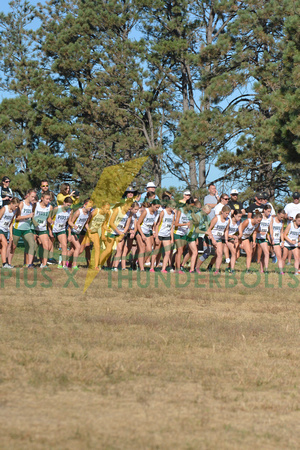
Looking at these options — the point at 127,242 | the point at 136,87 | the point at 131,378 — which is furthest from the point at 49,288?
the point at 136,87

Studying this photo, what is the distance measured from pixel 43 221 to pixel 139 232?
2275mm

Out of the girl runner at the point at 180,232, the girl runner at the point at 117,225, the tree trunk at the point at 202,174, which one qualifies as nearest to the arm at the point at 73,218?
the girl runner at the point at 117,225

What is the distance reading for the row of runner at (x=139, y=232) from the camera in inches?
595

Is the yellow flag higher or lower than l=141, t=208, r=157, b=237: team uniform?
higher

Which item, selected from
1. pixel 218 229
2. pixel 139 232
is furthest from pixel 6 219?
pixel 218 229

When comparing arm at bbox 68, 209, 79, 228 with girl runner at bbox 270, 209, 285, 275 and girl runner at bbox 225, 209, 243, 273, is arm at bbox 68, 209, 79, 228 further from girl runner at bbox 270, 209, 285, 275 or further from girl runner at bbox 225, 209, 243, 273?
girl runner at bbox 270, 209, 285, 275

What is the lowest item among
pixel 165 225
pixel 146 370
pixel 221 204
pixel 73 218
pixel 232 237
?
pixel 146 370

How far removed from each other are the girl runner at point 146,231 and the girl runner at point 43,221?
6.98 ft

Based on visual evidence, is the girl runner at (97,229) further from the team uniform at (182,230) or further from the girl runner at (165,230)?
the team uniform at (182,230)

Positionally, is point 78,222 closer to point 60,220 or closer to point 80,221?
point 80,221

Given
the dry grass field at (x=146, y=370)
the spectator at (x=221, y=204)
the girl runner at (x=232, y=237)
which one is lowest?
the dry grass field at (x=146, y=370)

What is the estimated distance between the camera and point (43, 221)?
1514 centimetres

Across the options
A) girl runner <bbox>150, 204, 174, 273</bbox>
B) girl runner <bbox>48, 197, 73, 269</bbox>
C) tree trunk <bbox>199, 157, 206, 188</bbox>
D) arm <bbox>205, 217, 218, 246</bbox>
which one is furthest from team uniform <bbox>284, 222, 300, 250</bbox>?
tree trunk <bbox>199, 157, 206, 188</bbox>

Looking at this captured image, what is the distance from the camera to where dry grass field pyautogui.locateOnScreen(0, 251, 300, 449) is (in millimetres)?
5059
